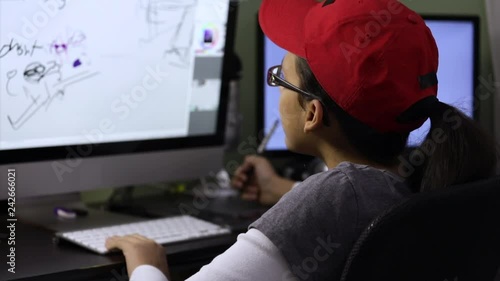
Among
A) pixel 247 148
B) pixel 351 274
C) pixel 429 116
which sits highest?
pixel 429 116

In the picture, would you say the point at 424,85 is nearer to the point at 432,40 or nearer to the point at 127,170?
the point at 432,40

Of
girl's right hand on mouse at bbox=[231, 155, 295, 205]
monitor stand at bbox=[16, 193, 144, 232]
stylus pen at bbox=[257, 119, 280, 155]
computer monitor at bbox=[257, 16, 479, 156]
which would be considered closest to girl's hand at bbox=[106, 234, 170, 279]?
monitor stand at bbox=[16, 193, 144, 232]

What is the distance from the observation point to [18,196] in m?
1.24

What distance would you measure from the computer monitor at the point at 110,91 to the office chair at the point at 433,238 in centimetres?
73

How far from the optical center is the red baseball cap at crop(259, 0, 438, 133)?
88cm

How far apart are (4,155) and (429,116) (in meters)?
0.73

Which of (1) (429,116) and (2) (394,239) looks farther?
(1) (429,116)

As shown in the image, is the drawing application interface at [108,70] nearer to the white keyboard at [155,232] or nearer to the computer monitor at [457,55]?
the white keyboard at [155,232]

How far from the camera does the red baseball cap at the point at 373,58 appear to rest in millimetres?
879

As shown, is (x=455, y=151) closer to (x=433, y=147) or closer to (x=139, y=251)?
(x=433, y=147)

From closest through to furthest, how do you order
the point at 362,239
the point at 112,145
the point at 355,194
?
the point at 362,239
the point at 355,194
the point at 112,145

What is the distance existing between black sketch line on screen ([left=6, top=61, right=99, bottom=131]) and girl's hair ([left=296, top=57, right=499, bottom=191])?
1.61 ft

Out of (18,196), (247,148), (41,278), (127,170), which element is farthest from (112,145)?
(247,148)

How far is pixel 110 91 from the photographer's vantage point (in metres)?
1.32
